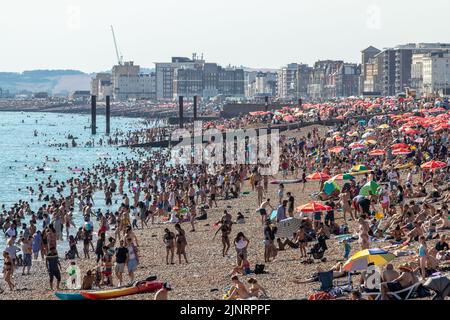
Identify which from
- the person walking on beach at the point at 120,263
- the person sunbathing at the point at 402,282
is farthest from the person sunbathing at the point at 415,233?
the person walking on beach at the point at 120,263

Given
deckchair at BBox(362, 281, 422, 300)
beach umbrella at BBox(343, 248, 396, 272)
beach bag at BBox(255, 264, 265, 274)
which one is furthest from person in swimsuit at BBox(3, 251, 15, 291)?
deckchair at BBox(362, 281, 422, 300)

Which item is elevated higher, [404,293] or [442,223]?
[442,223]

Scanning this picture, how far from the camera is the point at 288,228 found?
21719 millimetres

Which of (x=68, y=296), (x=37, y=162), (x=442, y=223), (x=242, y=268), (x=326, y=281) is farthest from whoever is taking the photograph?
(x=37, y=162)

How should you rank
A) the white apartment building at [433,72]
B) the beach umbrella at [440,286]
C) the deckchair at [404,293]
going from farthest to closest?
the white apartment building at [433,72], the beach umbrella at [440,286], the deckchair at [404,293]

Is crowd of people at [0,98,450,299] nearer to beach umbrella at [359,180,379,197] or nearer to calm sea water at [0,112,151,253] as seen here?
beach umbrella at [359,180,379,197]

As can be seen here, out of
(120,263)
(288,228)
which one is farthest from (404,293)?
(288,228)

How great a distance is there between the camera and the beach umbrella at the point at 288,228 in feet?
70.9

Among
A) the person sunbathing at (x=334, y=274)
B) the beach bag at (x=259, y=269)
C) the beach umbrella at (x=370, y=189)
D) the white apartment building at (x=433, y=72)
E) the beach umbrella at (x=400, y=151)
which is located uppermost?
the white apartment building at (x=433, y=72)

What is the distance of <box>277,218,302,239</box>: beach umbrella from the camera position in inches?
851

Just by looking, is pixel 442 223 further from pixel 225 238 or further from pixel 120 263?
pixel 120 263

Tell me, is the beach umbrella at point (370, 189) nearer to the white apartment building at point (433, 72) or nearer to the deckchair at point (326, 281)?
the deckchair at point (326, 281)

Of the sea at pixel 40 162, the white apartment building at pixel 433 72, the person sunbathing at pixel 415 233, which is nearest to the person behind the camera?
the person sunbathing at pixel 415 233

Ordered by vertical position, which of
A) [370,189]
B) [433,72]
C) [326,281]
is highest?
[433,72]
